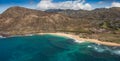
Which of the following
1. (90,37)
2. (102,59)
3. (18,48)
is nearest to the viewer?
(102,59)

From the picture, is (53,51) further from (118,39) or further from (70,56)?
(118,39)

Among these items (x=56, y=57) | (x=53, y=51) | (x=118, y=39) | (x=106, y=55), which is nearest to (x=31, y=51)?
(x=53, y=51)

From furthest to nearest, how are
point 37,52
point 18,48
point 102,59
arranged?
1. point 18,48
2. point 37,52
3. point 102,59

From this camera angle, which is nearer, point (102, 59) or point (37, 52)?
point (102, 59)

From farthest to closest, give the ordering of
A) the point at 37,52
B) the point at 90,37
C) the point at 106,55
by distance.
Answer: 1. the point at 90,37
2. the point at 37,52
3. the point at 106,55

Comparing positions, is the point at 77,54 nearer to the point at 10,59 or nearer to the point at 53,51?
the point at 53,51

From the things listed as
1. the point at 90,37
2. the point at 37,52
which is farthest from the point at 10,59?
the point at 90,37

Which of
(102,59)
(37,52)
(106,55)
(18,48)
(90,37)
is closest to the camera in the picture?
(102,59)

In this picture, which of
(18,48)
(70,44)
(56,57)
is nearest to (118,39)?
(70,44)

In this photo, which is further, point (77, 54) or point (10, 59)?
point (77, 54)
